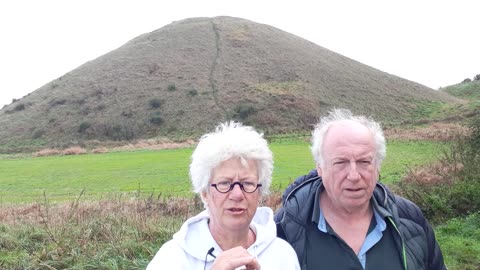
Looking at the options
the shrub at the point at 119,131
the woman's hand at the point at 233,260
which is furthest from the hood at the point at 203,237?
the shrub at the point at 119,131

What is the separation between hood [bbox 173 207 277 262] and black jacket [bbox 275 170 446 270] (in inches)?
15.0

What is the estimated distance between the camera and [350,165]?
2934 millimetres

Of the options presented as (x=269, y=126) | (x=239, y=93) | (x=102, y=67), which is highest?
(x=102, y=67)

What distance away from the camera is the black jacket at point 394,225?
293cm

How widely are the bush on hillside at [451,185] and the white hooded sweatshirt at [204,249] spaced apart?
27.7ft

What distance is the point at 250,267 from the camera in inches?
88.9

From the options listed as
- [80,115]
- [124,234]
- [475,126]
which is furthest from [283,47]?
[124,234]

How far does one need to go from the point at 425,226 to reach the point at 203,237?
1567mm

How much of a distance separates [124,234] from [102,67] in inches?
2853

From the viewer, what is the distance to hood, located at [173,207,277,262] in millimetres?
2344

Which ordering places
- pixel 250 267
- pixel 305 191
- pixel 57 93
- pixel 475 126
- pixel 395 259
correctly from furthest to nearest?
pixel 57 93
pixel 475 126
pixel 305 191
pixel 395 259
pixel 250 267

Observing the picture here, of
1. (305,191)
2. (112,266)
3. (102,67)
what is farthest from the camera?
(102,67)

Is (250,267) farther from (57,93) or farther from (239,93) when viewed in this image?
(57,93)

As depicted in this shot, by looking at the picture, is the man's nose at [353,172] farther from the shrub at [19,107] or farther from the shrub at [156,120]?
the shrub at [19,107]
